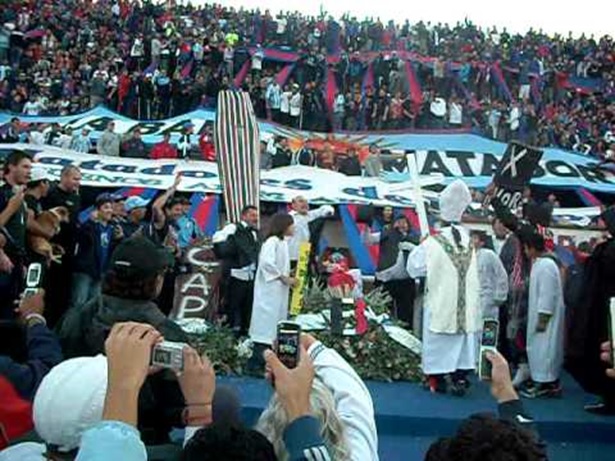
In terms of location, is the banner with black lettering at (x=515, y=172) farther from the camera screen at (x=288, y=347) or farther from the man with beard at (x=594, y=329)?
the camera screen at (x=288, y=347)

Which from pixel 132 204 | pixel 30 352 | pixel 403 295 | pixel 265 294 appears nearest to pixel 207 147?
pixel 403 295

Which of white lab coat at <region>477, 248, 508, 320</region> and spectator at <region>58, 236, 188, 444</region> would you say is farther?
white lab coat at <region>477, 248, 508, 320</region>

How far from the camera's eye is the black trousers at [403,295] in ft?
32.7

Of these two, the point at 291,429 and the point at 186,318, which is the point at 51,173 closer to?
the point at 186,318

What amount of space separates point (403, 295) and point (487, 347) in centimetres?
684

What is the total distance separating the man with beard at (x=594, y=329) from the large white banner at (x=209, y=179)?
235 inches

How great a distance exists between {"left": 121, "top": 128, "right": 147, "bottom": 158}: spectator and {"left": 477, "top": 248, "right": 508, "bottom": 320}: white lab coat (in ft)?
31.3

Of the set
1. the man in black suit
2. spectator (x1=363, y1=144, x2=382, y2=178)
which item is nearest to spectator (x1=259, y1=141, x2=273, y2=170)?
spectator (x1=363, y1=144, x2=382, y2=178)

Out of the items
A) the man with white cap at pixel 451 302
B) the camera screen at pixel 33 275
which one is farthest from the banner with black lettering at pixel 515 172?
the camera screen at pixel 33 275

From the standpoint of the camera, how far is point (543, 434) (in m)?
6.44

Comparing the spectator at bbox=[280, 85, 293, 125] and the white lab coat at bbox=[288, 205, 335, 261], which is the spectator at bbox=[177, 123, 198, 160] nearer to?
the spectator at bbox=[280, 85, 293, 125]

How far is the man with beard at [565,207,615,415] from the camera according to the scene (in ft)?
22.0

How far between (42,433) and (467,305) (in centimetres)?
567

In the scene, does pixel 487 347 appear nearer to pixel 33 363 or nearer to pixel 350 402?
pixel 350 402
